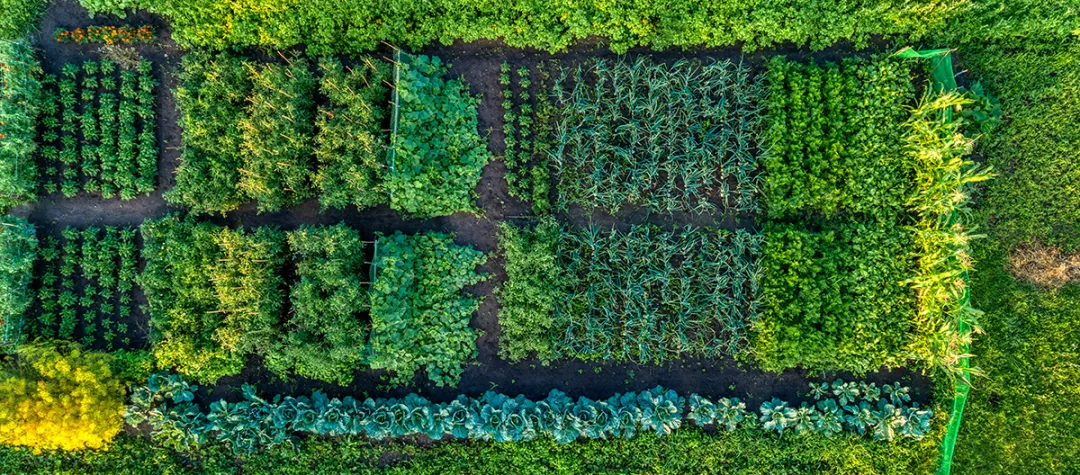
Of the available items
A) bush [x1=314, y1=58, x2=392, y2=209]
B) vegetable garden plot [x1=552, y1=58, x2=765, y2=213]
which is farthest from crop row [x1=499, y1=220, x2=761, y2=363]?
bush [x1=314, y1=58, x2=392, y2=209]

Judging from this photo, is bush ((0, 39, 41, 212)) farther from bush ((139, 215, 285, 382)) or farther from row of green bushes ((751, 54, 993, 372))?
row of green bushes ((751, 54, 993, 372))

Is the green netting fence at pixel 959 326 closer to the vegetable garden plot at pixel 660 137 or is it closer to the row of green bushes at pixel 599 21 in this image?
the row of green bushes at pixel 599 21

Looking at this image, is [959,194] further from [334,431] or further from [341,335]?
[334,431]

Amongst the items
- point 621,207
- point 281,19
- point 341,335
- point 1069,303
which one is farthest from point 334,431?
point 1069,303

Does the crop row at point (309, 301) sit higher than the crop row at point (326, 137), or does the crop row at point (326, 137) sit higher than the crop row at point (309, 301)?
the crop row at point (326, 137)

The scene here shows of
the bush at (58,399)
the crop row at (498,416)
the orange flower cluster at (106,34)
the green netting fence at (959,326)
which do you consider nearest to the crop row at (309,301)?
the crop row at (498,416)

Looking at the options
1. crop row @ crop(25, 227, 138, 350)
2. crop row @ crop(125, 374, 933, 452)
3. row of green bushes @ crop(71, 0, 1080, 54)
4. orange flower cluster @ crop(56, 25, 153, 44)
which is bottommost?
crop row @ crop(125, 374, 933, 452)

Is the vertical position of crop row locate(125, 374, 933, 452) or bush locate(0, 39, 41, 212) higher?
bush locate(0, 39, 41, 212)
